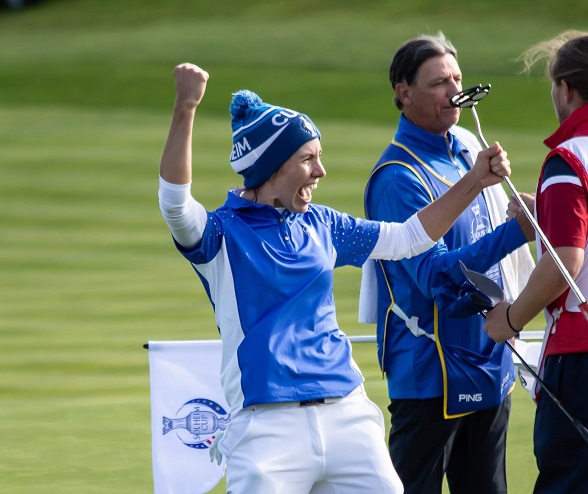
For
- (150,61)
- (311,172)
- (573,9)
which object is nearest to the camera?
(311,172)

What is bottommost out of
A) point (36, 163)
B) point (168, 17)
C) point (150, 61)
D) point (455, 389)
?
point (455, 389)

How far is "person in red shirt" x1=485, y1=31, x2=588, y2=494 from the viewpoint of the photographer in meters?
3.61

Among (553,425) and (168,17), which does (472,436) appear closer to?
(553,425)

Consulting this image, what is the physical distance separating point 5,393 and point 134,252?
5.25 m

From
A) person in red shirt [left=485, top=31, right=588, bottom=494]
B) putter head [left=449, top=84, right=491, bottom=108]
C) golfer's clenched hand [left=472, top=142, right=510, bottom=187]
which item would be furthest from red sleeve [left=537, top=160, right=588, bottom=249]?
putter head [left=449, top=84, right=491, bottom=108]

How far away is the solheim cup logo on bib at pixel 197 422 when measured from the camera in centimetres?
499

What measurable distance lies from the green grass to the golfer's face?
1.94 metres

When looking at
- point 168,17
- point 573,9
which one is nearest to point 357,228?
point 573,9

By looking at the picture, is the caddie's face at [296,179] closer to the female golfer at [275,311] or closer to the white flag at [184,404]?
the female golfer at [275,311]

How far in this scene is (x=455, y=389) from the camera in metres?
4.30

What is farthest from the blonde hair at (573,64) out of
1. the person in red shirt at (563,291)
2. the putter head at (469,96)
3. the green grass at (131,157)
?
the green grass at (131,157)

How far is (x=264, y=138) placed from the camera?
3656 mm

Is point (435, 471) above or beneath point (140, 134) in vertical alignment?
beneath

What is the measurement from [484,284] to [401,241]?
299 millimetres
